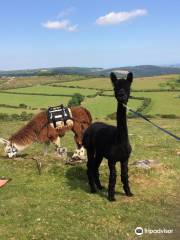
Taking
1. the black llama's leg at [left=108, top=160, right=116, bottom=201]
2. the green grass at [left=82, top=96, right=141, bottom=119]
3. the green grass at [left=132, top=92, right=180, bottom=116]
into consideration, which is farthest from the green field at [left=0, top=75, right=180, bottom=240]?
the green grass at [left=132, top=92, right=180, bottom=116]

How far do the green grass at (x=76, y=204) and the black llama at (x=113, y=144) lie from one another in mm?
544

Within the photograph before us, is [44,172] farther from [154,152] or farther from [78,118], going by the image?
[154,152]

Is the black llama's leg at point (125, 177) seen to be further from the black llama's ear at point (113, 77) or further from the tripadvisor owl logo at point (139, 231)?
the black llama's ear at point (113, 77)

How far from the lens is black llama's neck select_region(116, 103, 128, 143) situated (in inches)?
408

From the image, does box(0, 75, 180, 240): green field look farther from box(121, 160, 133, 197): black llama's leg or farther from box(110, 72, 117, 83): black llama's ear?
box(110, 72, 117, 83): black llama's ear

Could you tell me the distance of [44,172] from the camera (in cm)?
1367

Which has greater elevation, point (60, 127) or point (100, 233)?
point (60, 127)

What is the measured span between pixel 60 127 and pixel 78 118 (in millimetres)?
874

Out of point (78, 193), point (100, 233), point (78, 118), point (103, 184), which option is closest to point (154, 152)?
point (78, 118)

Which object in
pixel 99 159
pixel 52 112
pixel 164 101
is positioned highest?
pixel 52 112

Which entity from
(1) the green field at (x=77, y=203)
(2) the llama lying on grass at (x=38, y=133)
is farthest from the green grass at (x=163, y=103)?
(2) the llama lying on grass at (x=38, y=133)

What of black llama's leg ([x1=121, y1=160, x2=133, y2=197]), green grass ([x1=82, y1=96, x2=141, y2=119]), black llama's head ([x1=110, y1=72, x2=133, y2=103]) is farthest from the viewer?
green grass ([x1=82, y1=96, x2=141, y2=119])

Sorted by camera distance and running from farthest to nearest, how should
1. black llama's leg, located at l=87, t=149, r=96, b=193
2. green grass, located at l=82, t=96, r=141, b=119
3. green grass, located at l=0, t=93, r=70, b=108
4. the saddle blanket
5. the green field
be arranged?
green grass, located at l=0, t=93, r=70, b=108, green grass, located at l=82, t=96, r=141, b=119, the saddle blanket, black llama's leg, located at l=87, t=149, r=96, b=193, the green field

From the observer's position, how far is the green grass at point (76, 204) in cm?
935
